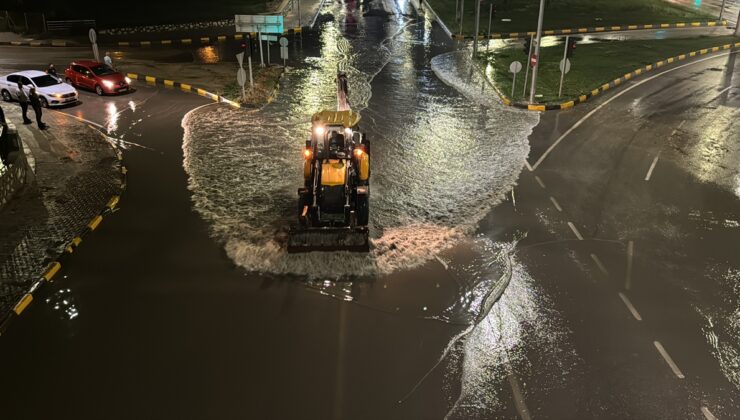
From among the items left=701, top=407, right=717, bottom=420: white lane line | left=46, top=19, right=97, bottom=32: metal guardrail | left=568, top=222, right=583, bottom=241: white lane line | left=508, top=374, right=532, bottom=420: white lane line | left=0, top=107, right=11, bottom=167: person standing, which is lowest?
left=508, top=374, right=532, bottom=420: white lane line

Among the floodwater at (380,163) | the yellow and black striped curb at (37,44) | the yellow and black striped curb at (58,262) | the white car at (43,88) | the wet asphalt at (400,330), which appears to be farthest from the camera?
the yellow and black striped curb at (37,44)

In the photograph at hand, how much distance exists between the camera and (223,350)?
9.18m

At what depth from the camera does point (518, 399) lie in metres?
8.26

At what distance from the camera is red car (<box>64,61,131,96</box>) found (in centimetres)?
2514

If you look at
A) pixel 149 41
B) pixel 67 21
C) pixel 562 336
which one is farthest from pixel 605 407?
pixel 67 21

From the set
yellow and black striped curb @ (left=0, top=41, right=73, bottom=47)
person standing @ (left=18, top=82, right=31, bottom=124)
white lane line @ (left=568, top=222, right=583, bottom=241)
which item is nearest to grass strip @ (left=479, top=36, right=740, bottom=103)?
white lane line @ (left=568, top=222, right=583, bottom=241)

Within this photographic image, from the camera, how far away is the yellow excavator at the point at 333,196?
11820 millimetres

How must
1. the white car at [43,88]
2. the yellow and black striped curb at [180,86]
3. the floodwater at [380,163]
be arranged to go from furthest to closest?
the yellow and black striped curb at [180,86] → the white car at [43,88] → the floodwater at [380,163]

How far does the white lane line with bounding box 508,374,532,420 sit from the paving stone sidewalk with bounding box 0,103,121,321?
8.98m

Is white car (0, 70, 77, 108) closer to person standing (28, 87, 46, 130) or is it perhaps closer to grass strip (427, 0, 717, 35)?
person standing (28, 87, 46, 130)

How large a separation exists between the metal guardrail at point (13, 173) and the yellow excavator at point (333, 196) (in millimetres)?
7812

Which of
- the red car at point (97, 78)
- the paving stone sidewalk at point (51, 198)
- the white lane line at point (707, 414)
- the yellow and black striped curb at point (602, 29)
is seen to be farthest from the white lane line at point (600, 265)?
the yellow and black striped curb at point (602, 29)

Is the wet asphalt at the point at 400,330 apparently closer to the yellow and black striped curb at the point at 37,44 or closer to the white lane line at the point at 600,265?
the white lane line at the point at 600,265

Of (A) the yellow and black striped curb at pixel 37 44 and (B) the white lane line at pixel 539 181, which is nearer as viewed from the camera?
(B) the white lane line at pixel 539 181
